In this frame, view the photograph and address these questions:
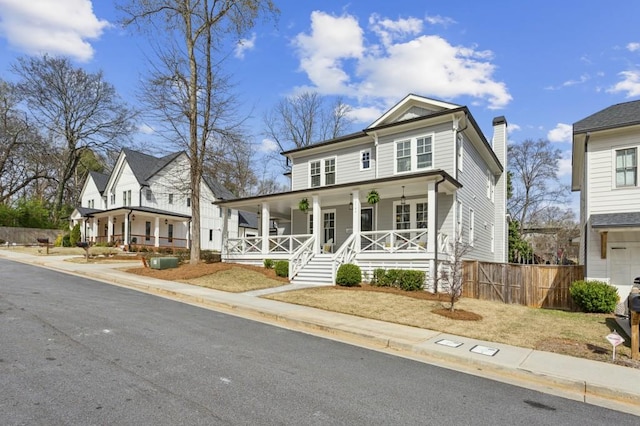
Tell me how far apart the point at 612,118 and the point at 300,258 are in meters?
12.6

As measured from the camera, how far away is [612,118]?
13461mm

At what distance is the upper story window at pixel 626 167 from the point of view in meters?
12.8

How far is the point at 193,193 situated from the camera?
19.7 m

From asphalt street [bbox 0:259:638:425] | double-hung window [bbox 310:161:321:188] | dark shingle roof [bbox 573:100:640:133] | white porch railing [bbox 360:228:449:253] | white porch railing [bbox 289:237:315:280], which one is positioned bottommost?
asphalt street [bbox 0:259:638:425]

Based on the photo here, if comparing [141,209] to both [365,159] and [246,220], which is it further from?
[365,159]

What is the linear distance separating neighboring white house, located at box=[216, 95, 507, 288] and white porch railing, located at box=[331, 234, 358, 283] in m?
0.04

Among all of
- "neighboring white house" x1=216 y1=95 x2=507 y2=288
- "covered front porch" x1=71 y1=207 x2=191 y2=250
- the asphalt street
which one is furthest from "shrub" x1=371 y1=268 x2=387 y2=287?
"covered front porch" x1=71 y1=207 x2=191 y2=250

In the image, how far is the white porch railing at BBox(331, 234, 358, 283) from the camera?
595 inches

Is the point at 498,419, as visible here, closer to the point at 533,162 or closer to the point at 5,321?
the point at 5,321

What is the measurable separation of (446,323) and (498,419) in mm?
4872

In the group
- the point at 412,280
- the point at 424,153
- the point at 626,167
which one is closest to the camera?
the point at 626,167

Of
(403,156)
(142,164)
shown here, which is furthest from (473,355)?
(142,164)

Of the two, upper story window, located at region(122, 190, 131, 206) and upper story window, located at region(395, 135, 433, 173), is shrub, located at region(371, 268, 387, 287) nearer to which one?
upper story window, located at region(395, 135, 433, 173)

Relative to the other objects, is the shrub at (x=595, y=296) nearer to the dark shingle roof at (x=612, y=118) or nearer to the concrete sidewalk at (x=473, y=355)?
the dark shingle roof at (x=612, y=118)
